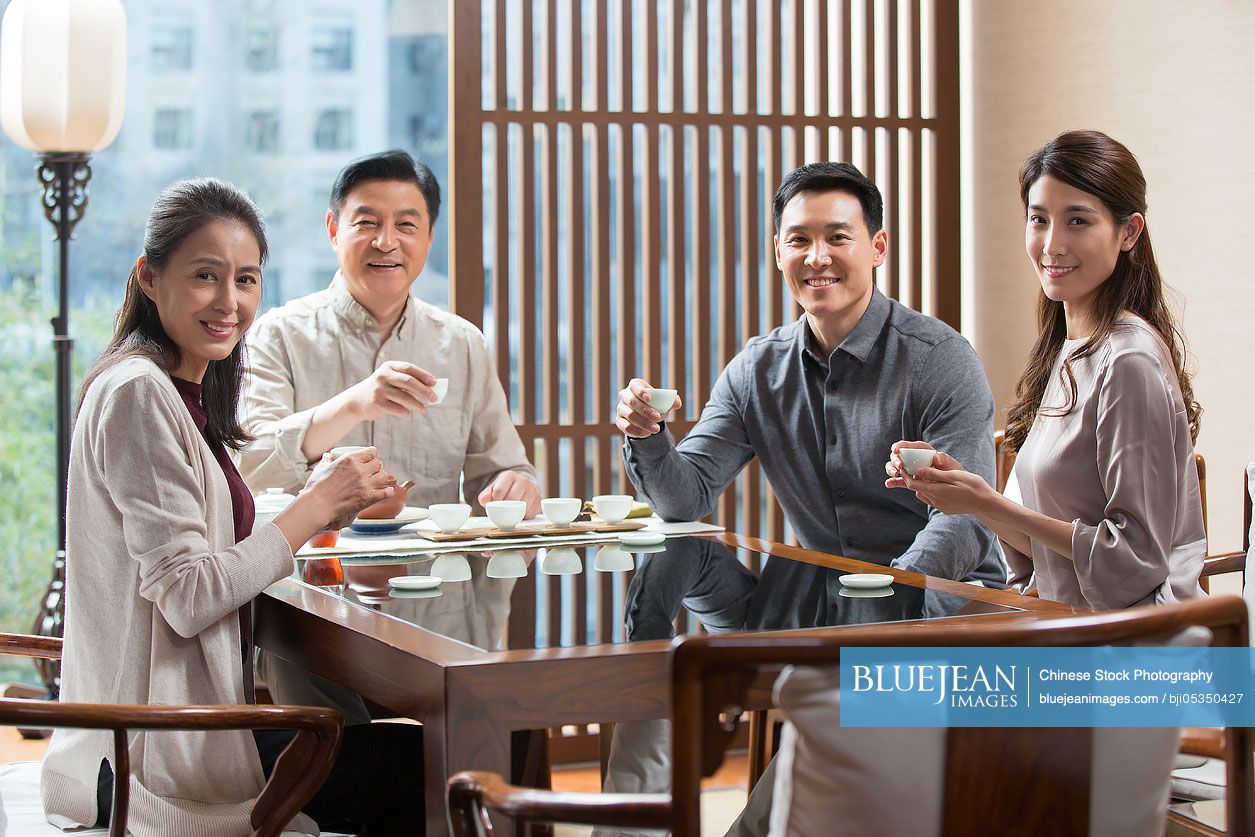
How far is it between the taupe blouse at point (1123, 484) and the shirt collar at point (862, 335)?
713 mm

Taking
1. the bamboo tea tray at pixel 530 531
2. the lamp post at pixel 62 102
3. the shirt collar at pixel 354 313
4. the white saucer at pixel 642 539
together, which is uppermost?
the lamp post at pixel 62 102

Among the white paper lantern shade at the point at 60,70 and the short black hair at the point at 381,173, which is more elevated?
the white paper lantern shade at the point at 60,70

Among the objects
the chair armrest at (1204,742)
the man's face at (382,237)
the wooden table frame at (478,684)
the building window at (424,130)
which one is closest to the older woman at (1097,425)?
the wooden table frame at (478,684)

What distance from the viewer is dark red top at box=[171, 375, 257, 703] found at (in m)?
1.98

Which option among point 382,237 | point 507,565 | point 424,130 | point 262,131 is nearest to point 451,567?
point 507,565

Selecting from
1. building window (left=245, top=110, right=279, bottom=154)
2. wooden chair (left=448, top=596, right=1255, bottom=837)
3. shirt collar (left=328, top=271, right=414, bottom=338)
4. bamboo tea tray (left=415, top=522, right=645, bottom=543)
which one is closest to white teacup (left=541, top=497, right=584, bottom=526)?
bamboo tea tray (left=415, top=522, right=645, bottom=543)

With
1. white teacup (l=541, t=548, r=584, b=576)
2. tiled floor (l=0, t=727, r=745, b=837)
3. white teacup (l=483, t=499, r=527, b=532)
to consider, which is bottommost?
tiled floor (l=0, t=727, r=745, b=837)

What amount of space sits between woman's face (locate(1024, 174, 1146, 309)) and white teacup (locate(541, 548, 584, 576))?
0.96m

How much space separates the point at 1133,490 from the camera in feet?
6.67

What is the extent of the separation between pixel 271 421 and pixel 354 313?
388 millimetres

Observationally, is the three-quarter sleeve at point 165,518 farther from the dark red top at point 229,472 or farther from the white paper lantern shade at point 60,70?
the white paper lantern shade at point 60,70

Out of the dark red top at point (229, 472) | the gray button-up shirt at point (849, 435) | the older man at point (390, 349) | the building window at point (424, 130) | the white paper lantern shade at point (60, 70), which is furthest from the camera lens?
the building window at point (424, 130)

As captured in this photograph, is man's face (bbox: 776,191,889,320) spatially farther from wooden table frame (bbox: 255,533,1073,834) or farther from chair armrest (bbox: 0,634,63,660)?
chair armrest (bbox: 0,634,63,660)

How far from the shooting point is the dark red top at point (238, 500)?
1.98m
